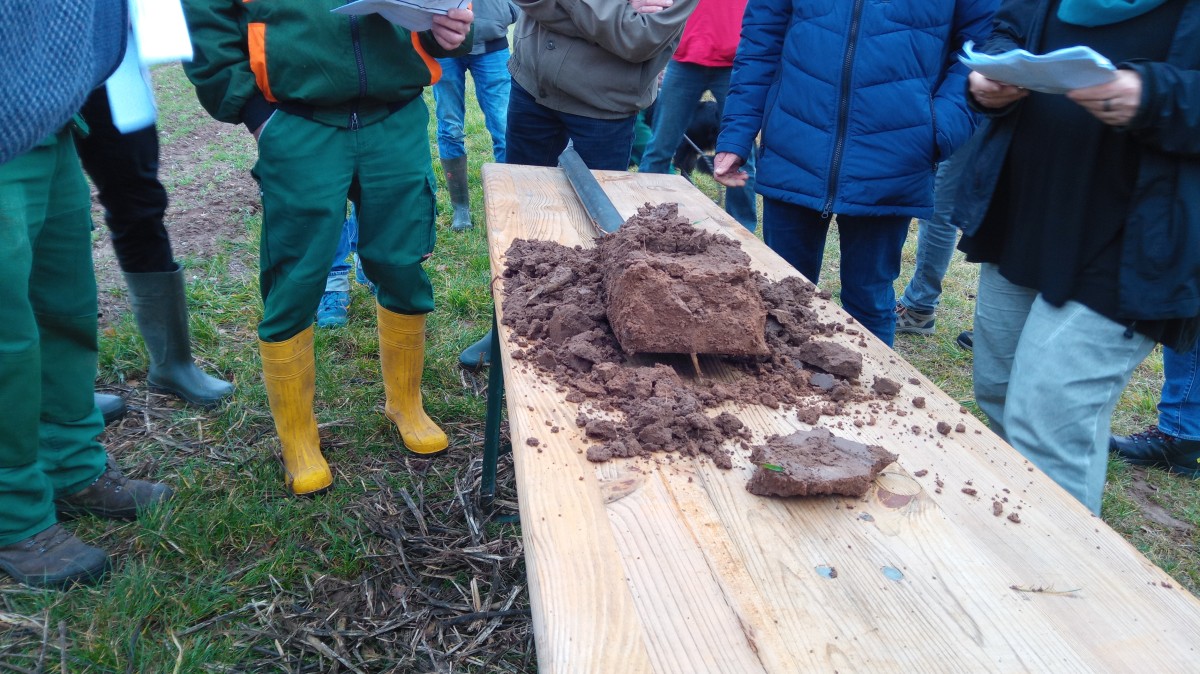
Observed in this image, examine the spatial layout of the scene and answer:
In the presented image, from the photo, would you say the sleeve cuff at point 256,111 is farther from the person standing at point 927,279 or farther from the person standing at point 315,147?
the person standing at point 927,279

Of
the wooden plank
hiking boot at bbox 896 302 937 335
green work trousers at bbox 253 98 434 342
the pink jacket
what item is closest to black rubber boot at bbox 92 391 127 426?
green work trousers at bbox 253 98 434 342

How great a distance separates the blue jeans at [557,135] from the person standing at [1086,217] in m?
1.60

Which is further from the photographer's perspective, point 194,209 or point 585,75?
point 194,209

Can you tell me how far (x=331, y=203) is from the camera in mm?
2287

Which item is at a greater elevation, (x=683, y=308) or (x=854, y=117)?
(x=854, y=117)

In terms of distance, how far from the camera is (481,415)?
320 cm

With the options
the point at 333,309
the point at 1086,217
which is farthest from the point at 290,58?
the point at 1086,217

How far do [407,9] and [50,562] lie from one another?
1.82 m

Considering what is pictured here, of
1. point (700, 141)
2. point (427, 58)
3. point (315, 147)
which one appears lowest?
point (700, 141)

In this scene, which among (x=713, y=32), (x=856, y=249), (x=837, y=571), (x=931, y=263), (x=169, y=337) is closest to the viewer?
(x=837, y=571)

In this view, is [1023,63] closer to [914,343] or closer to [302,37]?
[302,37]

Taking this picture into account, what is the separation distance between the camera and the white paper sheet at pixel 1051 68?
1.44 m

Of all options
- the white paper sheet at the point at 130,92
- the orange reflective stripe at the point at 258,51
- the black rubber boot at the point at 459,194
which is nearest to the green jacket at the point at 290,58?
the orange reflective stripe at the point at 258,51

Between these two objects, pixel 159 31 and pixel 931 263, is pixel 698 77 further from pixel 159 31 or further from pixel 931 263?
pixel 159 31
